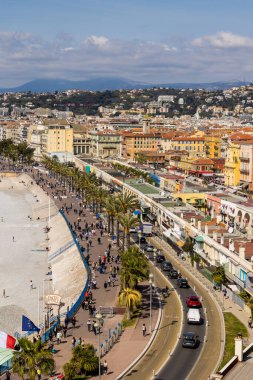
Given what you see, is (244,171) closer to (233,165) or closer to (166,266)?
(233,165)

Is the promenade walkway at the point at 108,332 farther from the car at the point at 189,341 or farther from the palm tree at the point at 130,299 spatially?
the car at the point at 189,341

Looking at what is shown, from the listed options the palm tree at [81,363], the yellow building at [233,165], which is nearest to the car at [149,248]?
the palm tree at [81,363]

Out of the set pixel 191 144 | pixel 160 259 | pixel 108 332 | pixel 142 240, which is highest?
pixel 191 144

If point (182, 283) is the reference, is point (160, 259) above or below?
below

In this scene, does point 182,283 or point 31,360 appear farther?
point 182,283

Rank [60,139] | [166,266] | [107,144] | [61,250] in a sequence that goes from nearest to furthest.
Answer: [166,266] → [61,250] → [107,144] → [60,139]

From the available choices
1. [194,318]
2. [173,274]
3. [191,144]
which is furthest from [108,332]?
[191,144]

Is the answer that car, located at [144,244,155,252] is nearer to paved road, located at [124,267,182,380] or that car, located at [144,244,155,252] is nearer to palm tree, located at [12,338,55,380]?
paved road, located at [124,267,182,380]
